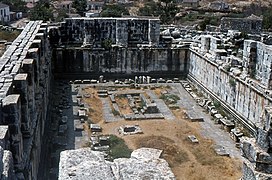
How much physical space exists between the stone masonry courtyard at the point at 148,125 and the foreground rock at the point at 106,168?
8.57 meters

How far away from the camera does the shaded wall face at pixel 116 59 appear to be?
22.1 metres

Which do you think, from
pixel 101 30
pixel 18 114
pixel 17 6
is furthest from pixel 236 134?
pixel 17 6

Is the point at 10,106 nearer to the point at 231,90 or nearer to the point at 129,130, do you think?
the point at 129,130

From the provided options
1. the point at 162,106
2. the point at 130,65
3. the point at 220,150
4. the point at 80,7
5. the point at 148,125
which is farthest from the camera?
the point at 80,7

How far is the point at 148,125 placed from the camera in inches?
627

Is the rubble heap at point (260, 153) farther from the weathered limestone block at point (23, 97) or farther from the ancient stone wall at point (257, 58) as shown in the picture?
the ancient stone wall at point (257, 58)

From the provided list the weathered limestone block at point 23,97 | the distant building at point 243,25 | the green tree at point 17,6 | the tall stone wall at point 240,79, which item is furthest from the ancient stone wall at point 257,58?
the green tree at point 17,6

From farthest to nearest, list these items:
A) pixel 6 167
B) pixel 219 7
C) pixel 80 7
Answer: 1. pixel 219 7
2. pixel 80 7
3. pixel 6 167

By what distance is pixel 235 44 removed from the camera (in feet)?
77.3

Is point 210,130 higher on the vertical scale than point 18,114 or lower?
lower

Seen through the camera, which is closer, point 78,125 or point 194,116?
point 78,125

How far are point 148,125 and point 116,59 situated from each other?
7.25 metres

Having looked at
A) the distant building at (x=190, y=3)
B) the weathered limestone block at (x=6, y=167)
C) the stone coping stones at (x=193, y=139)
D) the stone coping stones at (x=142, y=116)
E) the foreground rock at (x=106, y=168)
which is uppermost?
the distant building at (x=190, y=3)

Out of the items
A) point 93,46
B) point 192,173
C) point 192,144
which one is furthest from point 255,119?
point 93,46
